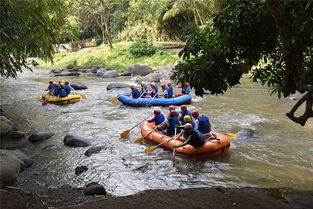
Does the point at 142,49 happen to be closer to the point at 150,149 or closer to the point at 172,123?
the point at 172,123

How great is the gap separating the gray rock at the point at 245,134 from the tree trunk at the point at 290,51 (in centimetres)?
530

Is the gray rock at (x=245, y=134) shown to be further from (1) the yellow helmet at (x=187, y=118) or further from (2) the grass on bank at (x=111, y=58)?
(2) the grass on bank at (x=111, y=58)

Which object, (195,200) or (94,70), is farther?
(94,70)

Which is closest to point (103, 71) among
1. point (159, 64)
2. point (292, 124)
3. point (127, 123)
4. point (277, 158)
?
point (159, 64)

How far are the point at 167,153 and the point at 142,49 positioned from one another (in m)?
20.7

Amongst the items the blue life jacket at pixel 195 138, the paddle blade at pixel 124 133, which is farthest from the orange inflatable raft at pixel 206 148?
the paddle blade at pixel 124 133

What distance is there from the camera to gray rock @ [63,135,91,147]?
27.9 ft

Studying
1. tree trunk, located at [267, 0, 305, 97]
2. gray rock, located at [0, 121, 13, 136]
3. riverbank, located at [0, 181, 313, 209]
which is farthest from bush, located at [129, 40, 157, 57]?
tree trunk, located at [267, 0, 305, 97]

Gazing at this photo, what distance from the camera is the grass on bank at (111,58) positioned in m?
25.4

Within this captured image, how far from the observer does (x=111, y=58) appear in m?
29.7

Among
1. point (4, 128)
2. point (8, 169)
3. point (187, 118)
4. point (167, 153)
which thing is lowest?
point (167, 153)

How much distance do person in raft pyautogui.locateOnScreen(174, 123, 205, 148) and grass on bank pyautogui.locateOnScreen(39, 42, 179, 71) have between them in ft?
55.7

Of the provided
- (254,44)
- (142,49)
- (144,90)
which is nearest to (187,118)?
(254,44)

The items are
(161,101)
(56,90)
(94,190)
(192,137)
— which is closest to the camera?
(94,190)
